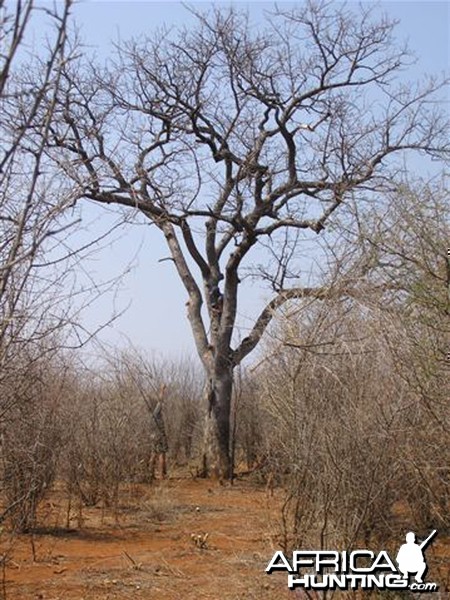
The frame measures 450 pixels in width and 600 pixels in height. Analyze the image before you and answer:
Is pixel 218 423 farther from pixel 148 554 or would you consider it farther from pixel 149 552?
pixel 148 554

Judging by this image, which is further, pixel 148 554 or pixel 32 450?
pixel 148 554

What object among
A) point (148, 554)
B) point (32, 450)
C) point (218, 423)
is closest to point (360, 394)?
point (32, 450)

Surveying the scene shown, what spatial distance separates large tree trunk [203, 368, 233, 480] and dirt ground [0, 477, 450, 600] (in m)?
3.49

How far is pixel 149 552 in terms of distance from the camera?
8.21m

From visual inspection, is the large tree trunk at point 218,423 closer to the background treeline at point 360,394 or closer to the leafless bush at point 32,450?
the leafless bush at point 32,450

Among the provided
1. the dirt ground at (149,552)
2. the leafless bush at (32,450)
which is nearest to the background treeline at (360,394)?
the leafless bush at (32,450)

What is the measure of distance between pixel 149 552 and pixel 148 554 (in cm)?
13

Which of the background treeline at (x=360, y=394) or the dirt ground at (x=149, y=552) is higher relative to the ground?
the background treeline at (x=360, y=394)

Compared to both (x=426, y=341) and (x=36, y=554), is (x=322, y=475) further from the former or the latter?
(x=36, y=554)

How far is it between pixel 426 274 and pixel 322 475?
1.54 m

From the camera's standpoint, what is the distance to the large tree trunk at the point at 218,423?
16.0m

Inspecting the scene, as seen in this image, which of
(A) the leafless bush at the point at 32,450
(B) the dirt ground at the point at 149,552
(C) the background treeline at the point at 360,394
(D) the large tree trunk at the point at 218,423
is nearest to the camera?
(C) the background treeline at the point at 360,394

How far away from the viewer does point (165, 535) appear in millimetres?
9375

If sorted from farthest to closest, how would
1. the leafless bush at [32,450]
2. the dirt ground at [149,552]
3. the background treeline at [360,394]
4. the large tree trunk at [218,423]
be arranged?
the large tree trunk at [218,423]
the dirt ground at [149,552]
the leafless bush at [32,450]
the background treeline at [360,394]
